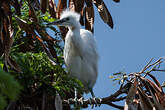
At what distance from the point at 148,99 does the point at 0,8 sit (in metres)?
1.06

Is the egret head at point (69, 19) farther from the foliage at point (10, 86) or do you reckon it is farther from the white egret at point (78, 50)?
the foliage at point (10, 86)

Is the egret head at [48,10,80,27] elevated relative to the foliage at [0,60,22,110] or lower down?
elevated

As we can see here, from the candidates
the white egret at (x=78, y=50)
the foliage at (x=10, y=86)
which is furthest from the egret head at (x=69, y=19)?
the foliage at (x=10, y=86)

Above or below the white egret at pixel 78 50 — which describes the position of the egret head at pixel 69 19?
above

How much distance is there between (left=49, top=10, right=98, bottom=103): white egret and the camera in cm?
222

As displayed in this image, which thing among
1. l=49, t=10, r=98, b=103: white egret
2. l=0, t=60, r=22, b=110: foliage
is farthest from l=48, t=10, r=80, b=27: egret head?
l=0, t=60, r=22, b=110: foliage

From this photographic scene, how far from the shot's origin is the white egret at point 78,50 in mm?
2217

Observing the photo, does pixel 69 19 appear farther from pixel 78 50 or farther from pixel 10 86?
pixel 10 86

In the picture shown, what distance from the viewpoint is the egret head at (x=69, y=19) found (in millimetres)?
2170

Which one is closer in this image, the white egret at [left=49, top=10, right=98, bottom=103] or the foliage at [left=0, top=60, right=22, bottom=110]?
the foliage at [left=0, top=60, right=22, bottom=110]

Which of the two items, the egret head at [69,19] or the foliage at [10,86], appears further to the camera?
the egret head at [69,19]

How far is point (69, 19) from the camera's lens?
2236mm

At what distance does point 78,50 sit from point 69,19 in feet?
0.89

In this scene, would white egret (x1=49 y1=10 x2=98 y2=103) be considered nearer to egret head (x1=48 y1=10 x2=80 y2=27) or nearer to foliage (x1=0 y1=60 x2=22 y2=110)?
egret head (x1=48 y1=10 x2=80 y2=27)
